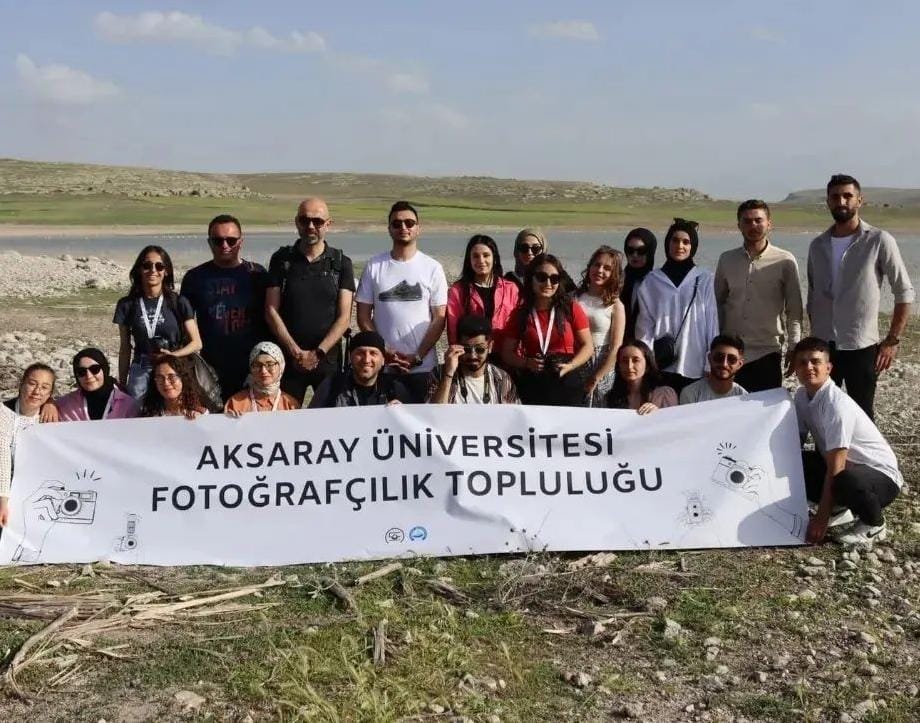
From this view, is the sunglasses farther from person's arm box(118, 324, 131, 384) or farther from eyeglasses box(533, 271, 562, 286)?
eyeglasses box(533, 271, 562, 286)

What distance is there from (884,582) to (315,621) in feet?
10.9

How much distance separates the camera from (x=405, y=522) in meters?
6.32

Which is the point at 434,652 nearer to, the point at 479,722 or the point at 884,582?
the point at 479,722

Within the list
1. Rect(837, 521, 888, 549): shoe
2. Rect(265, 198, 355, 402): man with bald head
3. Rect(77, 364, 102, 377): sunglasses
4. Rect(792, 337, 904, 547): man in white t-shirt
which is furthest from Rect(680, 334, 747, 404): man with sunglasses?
Rect(77, 364, 102, 377): sunglasses

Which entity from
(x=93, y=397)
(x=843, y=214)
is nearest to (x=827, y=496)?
(x=843, y=214)

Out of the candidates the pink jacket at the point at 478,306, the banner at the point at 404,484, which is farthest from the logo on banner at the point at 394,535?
the pink jacket at the point at 478,306

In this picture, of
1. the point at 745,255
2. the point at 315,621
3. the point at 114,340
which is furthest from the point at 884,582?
the point at 114,340

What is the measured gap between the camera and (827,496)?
634 centimetres

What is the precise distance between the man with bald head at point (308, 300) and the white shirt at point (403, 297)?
195mm

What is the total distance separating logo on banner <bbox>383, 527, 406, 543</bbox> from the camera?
627cm

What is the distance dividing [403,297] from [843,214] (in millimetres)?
3147

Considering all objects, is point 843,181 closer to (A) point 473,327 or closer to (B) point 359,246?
(A) point 473,327

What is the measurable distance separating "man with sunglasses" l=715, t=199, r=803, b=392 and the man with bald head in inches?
110

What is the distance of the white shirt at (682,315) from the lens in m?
7.11
